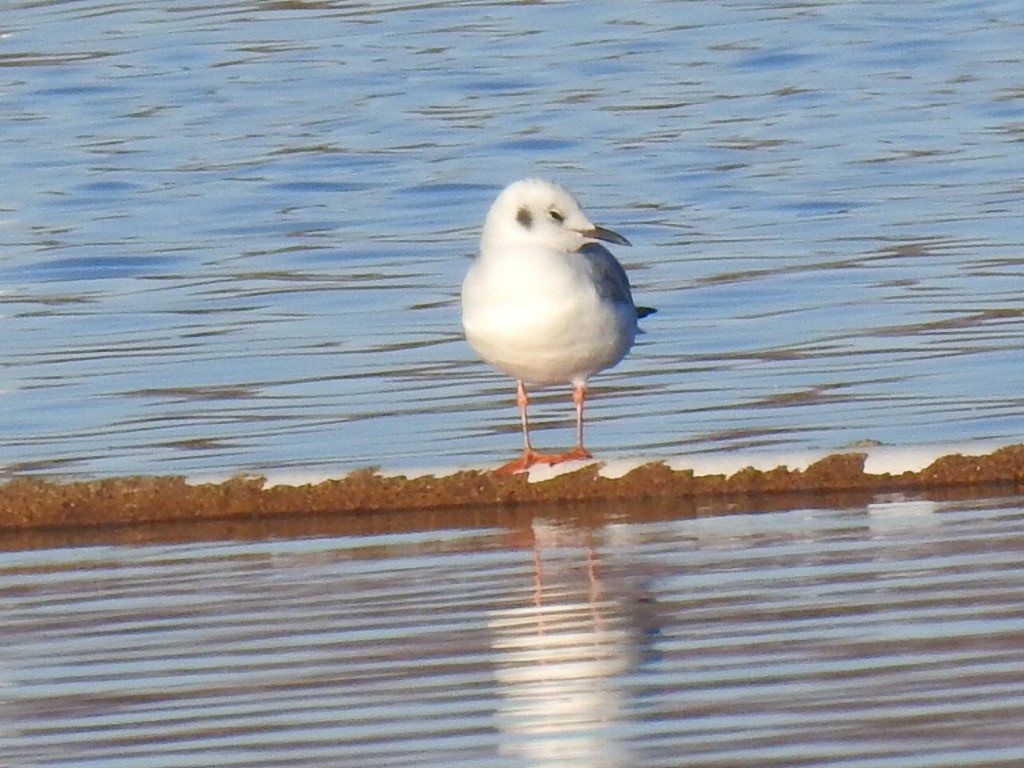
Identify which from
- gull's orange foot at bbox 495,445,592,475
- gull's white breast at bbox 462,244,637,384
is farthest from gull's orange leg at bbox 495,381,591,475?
gull's white breast at bbox 462,244,637,384

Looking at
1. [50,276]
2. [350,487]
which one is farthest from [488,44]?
[350,487]

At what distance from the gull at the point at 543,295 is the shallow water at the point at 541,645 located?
3.35ft

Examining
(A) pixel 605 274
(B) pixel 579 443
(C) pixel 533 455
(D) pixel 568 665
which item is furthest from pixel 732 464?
(D) pixel 568 665

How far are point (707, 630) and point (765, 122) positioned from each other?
15.3 metres

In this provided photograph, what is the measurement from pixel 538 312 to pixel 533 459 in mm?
474

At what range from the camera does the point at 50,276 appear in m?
14.2

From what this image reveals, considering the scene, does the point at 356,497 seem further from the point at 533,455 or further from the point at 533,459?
the point at 533,455

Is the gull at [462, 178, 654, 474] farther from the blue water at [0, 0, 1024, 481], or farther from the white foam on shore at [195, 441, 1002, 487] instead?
the blue water at [0, 0, 1024, 481]

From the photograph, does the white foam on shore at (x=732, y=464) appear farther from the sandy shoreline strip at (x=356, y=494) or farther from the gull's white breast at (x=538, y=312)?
the gull's white breast at (x=538, y=312)

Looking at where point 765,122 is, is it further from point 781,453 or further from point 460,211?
point 781,453

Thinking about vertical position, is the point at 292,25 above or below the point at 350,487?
above

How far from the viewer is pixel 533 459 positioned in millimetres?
7406

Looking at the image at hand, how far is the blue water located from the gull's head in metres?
0.98

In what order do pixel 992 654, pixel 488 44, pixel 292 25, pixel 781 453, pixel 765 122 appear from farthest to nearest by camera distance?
pixel 292 25, pixel 488 44, pixel 765 122, pixel 781 453, pixel 992 654
